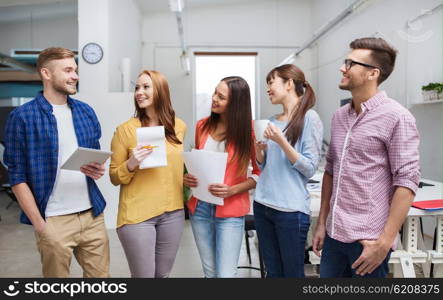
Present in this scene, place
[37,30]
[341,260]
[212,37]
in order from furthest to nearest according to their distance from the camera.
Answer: [212,37] → [37,30] → [341,260]

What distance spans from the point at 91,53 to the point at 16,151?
141 inches

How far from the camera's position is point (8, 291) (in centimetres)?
147

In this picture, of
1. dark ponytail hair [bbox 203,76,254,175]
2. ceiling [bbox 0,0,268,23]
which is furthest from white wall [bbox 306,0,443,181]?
dark ponytail hair [bbox 203,76,254,175]

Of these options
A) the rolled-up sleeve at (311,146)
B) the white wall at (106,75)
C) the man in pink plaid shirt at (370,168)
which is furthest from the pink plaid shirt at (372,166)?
the white wall at (106,75)

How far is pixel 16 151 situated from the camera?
1566mm

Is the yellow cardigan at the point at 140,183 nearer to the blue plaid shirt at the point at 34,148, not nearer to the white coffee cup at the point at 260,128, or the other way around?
the blue plaid shirt at the point at 34,148

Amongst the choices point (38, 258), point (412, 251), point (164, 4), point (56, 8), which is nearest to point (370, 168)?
point (412, 251)

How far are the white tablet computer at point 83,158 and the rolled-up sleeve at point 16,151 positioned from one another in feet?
0.70

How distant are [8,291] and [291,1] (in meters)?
8.06

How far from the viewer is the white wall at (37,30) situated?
707 cm

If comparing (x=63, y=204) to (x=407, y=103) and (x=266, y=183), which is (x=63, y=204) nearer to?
(x=266, y=183)

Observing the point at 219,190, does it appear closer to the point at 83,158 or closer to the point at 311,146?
the point at 311,146

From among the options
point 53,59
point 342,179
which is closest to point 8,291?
point 53,59

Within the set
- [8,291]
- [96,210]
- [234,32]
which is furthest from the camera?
[234,32]
